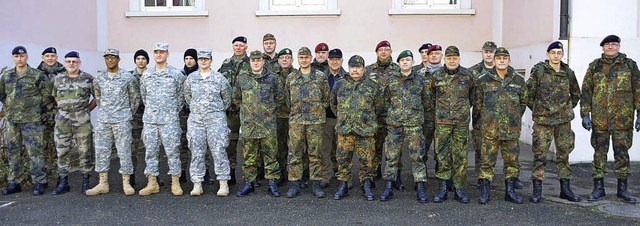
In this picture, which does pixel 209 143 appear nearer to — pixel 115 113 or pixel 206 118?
pixel 206 118

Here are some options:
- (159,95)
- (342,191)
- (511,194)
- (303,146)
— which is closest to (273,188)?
(303,146)

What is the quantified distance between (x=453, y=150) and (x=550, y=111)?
1129mm

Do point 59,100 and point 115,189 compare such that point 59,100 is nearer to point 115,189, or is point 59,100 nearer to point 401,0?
point 115,189

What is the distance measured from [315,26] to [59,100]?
559 cm

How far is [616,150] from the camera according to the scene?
669 cm

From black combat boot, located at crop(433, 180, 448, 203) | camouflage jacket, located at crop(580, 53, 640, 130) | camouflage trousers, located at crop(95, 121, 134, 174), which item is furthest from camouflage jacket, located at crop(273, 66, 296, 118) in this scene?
camouflage jacket, located at crop(580, 53, 640, 130)

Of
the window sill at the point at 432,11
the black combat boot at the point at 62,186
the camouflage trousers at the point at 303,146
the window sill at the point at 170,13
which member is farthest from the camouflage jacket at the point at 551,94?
the window sill at the point at 170,13

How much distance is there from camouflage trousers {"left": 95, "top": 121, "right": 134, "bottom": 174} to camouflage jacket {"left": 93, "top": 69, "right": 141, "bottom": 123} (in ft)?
0.28

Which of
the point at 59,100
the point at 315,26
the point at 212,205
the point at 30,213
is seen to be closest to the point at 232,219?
the point at 212,205

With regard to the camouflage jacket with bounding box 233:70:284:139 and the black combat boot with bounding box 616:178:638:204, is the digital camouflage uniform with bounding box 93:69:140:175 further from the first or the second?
the black combat boot with bounding box 616:178:638:204

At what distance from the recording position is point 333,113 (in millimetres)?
7121

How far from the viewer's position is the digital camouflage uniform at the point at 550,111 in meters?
6.44

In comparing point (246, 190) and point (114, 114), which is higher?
point (114, 114)

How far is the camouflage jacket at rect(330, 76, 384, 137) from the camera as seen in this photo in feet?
21.6
